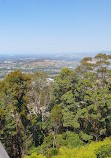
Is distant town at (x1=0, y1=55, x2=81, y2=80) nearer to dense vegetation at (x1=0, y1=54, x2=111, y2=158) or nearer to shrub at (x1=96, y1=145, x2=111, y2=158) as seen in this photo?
dense vegetation at (x1=0, y1=54, x2=111, y2=158)

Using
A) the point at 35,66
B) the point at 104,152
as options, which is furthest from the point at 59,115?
the point at 35,66

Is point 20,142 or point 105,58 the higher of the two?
point 105,58

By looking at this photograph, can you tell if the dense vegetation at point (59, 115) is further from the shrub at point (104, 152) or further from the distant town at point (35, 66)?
the distant town at point (35, 66)

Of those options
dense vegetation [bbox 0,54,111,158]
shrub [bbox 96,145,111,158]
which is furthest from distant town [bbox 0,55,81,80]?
shrub [bbox 96,145,111,158]

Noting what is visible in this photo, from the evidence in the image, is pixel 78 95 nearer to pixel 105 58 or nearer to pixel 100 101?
pixel 100 101

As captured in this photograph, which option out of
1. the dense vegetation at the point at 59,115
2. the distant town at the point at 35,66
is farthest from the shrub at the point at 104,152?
the distant town at the point at 35,66

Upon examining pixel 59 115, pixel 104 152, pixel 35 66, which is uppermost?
pixel 35 66

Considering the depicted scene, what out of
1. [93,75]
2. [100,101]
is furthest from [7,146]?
[93,75]

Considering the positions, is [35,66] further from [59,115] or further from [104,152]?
[104,152]
